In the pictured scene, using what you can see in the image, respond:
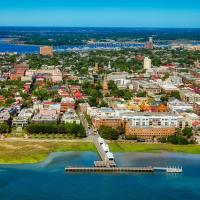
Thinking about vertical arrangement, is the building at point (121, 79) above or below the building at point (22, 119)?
below

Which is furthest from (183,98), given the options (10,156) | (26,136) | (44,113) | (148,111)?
(10,156)

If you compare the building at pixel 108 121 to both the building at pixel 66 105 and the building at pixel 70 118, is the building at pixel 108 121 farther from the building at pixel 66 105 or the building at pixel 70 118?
the building at pixel 66 105

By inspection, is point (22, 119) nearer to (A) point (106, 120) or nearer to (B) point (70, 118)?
(B) point (70, 118)

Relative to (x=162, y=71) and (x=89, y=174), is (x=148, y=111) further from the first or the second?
(x=162, y=71)

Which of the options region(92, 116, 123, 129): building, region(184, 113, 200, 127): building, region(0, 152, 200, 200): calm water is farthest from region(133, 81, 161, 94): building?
region(0, 152, 200, 200): calm water

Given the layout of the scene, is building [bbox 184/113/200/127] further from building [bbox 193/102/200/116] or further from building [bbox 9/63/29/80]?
building [bbox 9/63/29/80]

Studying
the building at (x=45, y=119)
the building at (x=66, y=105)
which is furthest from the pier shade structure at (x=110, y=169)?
the building at (x=66, y=105)
